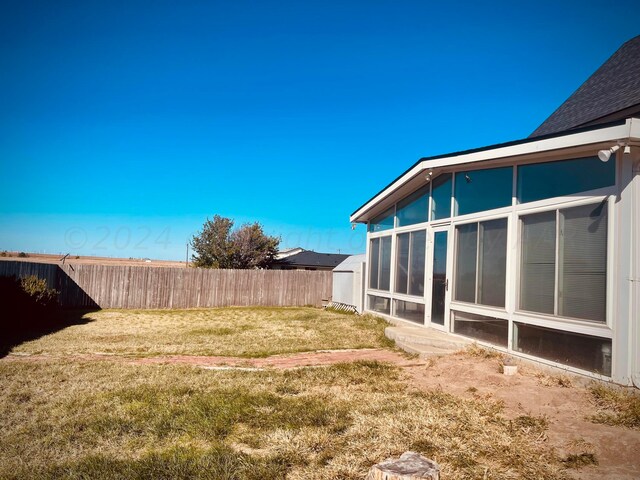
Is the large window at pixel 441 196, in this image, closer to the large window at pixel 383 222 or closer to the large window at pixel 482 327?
the large window at pixel 482 327

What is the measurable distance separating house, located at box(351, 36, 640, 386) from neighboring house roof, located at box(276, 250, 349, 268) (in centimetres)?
2370

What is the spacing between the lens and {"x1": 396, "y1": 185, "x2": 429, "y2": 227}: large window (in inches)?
374

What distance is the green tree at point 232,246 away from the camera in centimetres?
3164

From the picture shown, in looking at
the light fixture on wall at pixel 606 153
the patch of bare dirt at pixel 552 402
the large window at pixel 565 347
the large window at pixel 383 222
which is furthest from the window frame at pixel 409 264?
the light fixture on wall at pixel 606 153

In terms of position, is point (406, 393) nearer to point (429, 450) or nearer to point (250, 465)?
point (429, 450)

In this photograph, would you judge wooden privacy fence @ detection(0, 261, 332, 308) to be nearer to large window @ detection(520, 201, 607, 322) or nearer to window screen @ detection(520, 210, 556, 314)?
window screen @ detection(520, 210, 556, 314)

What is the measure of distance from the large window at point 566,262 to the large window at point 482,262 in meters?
0.44

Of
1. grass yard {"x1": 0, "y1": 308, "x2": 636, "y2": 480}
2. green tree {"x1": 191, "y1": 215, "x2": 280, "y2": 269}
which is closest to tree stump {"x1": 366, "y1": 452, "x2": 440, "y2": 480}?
grass yard {"x1": 0, "y1": 308, "x2": 636, "y2": 480}

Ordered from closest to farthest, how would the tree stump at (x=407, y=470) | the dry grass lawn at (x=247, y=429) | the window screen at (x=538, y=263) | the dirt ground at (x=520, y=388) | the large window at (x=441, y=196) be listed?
the tree stump at (x=407, y=470), the dry grass lawn at (x=247, y=429), the dirt ground at (x=520, y=388), the window screen at (x=538, y=263), the large window at (x=441, y=196)

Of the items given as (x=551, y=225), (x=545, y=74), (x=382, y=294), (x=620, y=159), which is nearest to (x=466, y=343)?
(x=551, y=225)

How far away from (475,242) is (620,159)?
2.86m

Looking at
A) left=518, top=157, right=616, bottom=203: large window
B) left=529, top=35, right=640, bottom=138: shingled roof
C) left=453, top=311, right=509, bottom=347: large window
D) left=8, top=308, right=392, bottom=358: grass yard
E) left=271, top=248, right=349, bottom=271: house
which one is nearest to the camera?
left=518, top=157, right=616, bottom=203: large window

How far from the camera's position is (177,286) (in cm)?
1769

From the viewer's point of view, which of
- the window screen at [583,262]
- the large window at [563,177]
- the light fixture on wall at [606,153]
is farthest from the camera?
the large window at [563,177]
